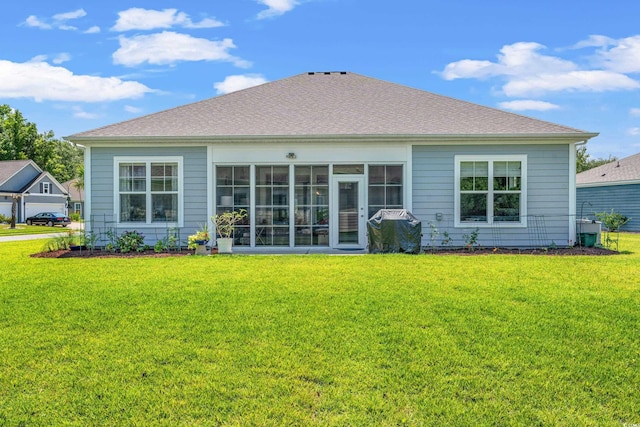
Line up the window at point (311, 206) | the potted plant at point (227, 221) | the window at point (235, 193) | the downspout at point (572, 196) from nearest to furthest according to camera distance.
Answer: the potted plant at point (227, 221) → the downspout at point (572, 196) → the window at point (311, 206) → the window at point (235, 193)

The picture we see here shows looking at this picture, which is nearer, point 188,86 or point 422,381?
point 422,381

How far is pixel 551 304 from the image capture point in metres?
5.50

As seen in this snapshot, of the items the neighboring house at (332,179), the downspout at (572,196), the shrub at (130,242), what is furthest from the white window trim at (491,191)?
the shrub at (130,242)

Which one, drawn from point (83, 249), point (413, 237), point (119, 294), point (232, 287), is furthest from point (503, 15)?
point (83, 249)

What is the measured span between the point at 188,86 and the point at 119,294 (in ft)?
47.6

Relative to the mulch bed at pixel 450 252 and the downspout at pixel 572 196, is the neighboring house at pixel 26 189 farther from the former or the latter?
the downspout at pixel 572 196

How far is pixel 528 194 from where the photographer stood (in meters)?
12.2

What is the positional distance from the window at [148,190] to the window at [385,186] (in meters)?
5.30

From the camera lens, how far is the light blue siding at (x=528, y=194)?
1215 centimetres

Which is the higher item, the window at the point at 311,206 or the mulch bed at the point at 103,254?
the window at the point at 311,206

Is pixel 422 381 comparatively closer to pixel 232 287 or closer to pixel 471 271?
pixel 232 287

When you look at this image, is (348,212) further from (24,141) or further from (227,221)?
(24,141)

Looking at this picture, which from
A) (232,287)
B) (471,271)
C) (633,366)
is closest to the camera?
(633,366)

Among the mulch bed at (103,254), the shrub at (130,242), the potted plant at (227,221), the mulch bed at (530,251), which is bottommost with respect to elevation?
the mulch bed at (103,254)
